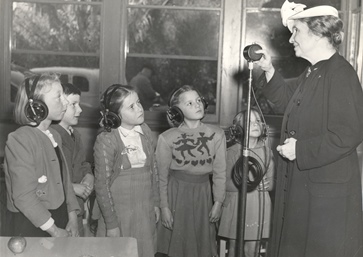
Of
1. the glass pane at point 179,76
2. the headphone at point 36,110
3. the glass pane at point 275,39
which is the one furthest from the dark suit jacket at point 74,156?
the glass pane at point 275,39

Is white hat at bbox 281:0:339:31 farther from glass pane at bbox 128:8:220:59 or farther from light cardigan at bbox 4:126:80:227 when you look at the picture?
glass pane at bbox 128:8:220:59

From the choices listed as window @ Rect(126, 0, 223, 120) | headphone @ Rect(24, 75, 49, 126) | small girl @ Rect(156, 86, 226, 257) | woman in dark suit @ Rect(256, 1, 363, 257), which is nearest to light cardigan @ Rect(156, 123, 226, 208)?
small girl @ Rect(156, 86, 226, 257)

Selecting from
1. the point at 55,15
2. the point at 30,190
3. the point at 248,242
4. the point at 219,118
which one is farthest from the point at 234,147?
the point at 55,15

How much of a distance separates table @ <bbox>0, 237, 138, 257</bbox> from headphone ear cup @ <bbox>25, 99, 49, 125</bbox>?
0.76 meters

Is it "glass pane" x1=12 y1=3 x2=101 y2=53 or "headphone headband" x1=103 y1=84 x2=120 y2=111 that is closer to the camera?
"headphone headband" x1=103 y1=84 x2=120 y2=111

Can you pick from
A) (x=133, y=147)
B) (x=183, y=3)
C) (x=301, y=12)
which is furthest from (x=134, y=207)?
(x=183, y=3)

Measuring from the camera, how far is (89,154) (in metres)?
→ 4.59

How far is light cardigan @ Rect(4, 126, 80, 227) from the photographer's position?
90.2 inches

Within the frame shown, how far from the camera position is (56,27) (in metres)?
4.75

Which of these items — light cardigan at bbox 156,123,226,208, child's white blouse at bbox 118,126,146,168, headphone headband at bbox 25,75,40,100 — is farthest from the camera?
light cardigan at bbox 156,123,226,208

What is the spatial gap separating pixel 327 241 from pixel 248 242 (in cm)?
132

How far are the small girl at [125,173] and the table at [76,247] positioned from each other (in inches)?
43.9

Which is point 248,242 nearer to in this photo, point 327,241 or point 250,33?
point 327,241

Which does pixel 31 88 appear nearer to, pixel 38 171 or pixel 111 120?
pixel 38 171
